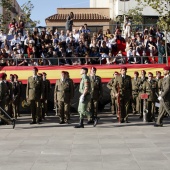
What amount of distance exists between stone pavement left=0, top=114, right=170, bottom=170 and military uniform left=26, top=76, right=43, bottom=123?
26.4 inches

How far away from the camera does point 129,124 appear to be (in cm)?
1605

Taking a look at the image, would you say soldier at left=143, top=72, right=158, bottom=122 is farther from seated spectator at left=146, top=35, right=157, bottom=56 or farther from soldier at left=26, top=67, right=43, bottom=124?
seated spectator at left=146, top=35, right=157, bottom=56

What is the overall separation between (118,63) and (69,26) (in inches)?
207

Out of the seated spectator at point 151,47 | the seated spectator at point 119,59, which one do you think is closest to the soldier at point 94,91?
the seated spectator at point 119,59

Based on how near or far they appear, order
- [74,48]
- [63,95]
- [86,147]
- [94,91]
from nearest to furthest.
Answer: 1. [86,147]
2. [63,95]
3. [94,91]
4. [74,48]

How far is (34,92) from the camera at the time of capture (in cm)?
1634

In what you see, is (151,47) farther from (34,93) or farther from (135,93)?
(34,93)

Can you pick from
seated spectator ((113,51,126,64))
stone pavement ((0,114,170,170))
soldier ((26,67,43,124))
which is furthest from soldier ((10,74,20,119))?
seated spectator ((113,51,126,64))

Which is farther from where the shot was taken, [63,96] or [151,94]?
[151,94]

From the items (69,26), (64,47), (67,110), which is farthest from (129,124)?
(69,26)

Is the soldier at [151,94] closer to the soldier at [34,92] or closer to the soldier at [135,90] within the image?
the soldier at [135,90]

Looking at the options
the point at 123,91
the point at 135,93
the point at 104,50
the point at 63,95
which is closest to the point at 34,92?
the point at 63,95

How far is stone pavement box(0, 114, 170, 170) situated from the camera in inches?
362

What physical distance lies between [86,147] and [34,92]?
554cm
